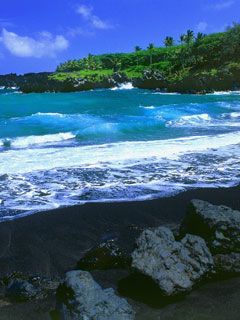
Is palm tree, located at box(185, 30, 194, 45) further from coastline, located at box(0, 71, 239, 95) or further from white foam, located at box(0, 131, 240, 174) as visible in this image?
white foam, located at box(0, 131, 240, 174)

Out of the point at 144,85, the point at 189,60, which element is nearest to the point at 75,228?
the point at 144,85

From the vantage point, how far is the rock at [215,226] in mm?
7398

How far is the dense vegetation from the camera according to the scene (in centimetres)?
8831

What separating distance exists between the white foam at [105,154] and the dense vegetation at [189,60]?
62.1m

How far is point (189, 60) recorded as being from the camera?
10256 centimetres

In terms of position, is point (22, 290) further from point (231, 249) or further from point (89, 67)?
point (89, 67)

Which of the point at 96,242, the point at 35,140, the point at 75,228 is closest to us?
the point at 96,242

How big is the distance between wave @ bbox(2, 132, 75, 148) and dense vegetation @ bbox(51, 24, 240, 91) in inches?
2317

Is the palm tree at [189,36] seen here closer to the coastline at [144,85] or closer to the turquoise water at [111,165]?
the coastline at [144,85]

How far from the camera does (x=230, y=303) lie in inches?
244

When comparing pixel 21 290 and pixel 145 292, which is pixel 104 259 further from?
pixel 21 290

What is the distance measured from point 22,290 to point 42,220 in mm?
3253

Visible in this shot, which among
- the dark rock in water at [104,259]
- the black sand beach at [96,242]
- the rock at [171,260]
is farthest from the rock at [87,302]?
the dark rock in water at [104,259]

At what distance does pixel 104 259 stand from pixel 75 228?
2013 millimetres
